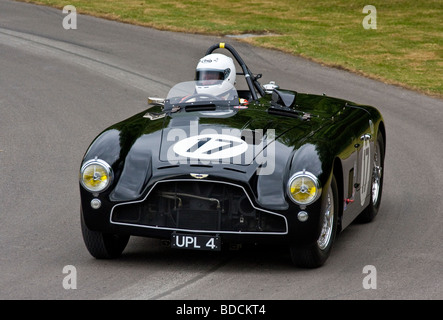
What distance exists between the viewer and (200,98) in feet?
29.8

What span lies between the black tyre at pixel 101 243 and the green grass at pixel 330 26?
10159mm

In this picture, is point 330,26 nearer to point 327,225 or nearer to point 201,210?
point 327,225

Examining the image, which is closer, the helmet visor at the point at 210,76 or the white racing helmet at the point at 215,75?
the white racing helmet at the point at 215,75

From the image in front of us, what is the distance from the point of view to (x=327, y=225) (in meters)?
7.88

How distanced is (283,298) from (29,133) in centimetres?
720

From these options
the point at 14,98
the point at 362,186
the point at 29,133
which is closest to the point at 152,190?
the point at 362,186

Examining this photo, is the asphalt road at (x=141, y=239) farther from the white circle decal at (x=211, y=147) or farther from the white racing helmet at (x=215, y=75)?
the white racing helmet at (x=215, y=75)

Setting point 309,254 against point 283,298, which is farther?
point 309,254

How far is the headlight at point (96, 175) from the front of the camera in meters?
7.57

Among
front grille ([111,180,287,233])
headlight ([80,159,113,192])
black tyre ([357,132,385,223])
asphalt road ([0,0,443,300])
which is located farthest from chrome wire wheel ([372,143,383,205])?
headlight ([80,159,113,192])

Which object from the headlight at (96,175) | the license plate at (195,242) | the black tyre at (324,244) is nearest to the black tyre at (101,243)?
the headlight at (96,175)

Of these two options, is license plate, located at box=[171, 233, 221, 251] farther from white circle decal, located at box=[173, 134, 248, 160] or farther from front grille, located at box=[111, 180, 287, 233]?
white circle decal, located at box=[173, 134, 248, 160]

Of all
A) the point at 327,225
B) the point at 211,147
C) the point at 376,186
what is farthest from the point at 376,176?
the point at 211,147
